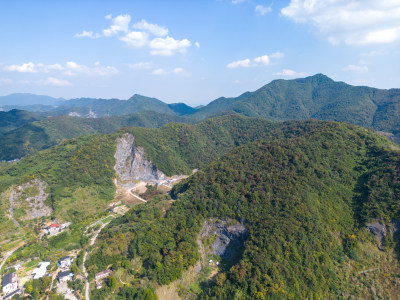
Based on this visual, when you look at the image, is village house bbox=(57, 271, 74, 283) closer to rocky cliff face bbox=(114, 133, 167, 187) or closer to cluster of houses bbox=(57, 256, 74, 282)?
cluster of houses bbox=(57, 256, 74, 282)

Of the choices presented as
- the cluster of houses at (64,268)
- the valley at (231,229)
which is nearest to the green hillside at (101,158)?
the valley at (231,229)

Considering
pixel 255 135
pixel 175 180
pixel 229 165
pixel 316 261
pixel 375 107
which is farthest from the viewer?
pixel 375 107

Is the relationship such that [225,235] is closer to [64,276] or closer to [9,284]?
[64,276]

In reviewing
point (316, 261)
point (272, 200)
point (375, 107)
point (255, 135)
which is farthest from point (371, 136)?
point (375, 107)

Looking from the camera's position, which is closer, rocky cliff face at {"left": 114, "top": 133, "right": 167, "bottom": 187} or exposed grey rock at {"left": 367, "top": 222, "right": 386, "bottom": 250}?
exposed grey rock at {"left": 367, "top": 222, "right": 386, "bottom": 250}

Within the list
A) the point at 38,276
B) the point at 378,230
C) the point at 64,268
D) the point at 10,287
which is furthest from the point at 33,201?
the point at 378,230

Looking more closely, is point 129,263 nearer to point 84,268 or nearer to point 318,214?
point 84,268

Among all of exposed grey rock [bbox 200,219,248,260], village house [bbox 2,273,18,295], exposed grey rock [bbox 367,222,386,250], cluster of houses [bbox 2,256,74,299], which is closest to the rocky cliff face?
cluster of houses [bbox 2,256,74,299]
